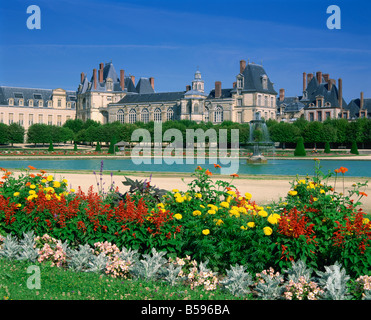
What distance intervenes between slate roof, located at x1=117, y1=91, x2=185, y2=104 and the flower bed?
6768cm

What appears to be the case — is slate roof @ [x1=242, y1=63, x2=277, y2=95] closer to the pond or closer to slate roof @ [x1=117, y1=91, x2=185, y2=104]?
slate roof @ [x1=117, y1=91, x2=185, y2=104]

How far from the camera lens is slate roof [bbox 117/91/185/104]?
2881 inches

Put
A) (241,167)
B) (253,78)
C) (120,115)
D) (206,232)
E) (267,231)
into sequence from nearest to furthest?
(267,231) < (206,232) < (241,167) < (253,78) < (120,115)

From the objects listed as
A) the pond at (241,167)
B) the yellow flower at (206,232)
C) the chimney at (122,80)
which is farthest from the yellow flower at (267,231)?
the chimney at (122,80)

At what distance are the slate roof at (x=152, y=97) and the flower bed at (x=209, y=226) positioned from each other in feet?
222

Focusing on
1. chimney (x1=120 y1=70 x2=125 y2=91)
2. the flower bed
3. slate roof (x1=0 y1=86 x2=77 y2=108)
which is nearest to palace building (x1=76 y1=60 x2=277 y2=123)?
chimney (x1=120 y1=70 x2=125 y2=91)

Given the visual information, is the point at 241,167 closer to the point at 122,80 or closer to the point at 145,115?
the point at 145,115

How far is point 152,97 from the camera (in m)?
74.9

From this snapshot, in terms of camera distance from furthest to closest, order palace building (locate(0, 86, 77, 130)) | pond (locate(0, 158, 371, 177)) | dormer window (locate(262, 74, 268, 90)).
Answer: palace building (locate(0, 86, 77, 130))
dormer window (locate(262, 74, 268, 90))
pond (locate(0, 158, 371, 177))

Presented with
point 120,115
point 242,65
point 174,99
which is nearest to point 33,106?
point 120,115

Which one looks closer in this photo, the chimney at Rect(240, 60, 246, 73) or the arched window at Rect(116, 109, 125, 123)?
the chimney at Rect(240, 60, 246, 73)

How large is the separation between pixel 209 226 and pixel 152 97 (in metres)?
71.5

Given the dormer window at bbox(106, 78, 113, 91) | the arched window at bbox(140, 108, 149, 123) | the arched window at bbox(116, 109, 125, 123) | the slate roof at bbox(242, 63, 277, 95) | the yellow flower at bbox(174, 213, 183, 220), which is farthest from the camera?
the dormer window at bbox(106, 78, 113, 91)
